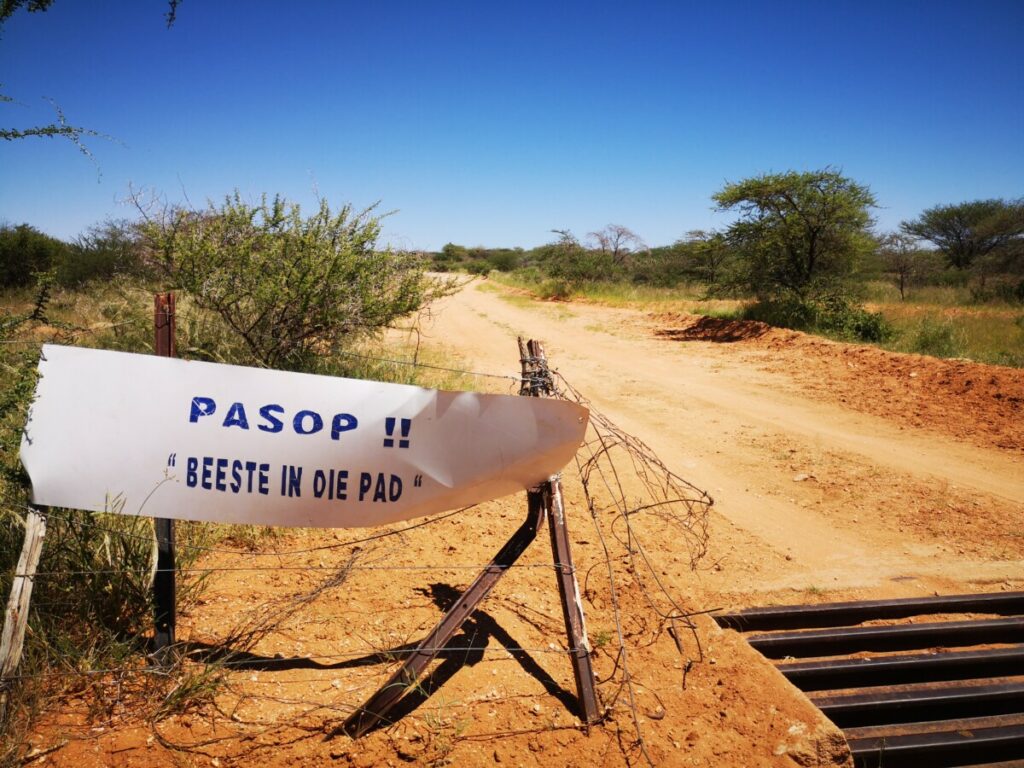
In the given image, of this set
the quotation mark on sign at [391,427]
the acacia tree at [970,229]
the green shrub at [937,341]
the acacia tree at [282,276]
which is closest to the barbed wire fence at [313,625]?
the quotation mark on sign at [391,427]

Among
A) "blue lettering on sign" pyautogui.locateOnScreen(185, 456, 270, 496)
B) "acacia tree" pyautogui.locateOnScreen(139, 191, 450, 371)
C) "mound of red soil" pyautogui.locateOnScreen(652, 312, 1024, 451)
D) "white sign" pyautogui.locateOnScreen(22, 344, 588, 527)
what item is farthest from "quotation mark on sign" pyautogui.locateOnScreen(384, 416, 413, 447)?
"mound of red soil" pyautogui.locateOnScreen(652, 312, 1024, 451)

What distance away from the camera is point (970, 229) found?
2861cm

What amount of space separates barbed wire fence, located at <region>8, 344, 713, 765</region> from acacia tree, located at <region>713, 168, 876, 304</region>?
12474 millimetres

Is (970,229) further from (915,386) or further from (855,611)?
(855,611)

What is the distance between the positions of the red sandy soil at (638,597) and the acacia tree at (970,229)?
25196mm

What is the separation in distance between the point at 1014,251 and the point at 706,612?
28756 millimetres

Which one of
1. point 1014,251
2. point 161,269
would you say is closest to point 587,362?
point 161,269

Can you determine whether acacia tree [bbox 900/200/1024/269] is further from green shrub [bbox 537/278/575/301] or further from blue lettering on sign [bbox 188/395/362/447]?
blue lettering on sign [bbox 188/395/362/447]

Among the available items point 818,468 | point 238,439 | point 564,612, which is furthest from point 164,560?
point 818,468

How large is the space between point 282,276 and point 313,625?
136 inches

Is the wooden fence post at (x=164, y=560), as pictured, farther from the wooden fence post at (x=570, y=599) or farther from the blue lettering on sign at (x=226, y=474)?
the wooden fence post at (x=570, y=599)

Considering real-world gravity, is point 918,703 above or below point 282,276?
below

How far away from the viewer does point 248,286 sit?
5516 mm

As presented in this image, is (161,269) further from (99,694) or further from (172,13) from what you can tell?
(99,694)
